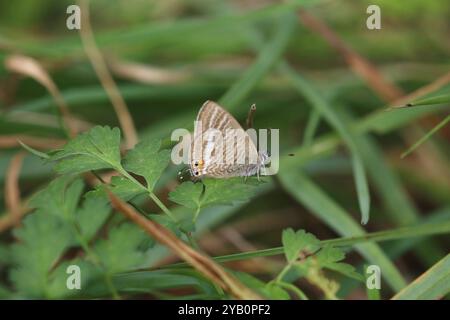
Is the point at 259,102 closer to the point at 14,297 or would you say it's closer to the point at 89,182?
the point at 89,182

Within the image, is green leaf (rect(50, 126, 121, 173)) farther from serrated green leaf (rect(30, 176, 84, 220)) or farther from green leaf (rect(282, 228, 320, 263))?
green leaf (rect(282, 228, 320, 263))

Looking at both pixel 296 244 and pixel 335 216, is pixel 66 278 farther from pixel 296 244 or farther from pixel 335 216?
pixel 335 216

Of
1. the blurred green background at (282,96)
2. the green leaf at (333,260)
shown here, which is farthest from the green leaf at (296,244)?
the blurred green background at (282,96)

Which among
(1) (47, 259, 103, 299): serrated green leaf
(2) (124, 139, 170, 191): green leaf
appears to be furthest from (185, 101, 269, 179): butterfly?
(1) (47, 259, 103, 299): serrated green leaf

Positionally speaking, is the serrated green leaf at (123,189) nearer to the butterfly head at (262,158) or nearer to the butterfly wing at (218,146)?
the butterfly wing at (218,146)
